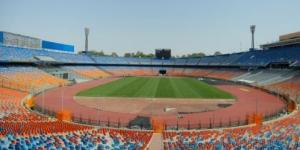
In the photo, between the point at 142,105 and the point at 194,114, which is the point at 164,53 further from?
the point at 194,114

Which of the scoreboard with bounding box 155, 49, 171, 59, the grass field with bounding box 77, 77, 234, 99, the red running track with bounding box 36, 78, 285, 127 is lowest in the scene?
the red running track with bounding box 36, 78, 285, 127

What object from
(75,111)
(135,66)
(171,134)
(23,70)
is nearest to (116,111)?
(75,111)

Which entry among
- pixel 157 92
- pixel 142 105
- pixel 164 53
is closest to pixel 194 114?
pixel 142 105

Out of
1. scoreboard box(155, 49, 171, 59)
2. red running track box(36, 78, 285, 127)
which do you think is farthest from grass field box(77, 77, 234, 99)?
scoreboard box(155, 49, 171, 59)

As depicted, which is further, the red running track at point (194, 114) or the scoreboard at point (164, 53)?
the scoreboard at point (164, 53)

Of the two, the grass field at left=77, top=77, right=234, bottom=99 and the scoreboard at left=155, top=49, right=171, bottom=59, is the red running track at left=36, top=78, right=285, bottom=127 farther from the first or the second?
the scoreboard at left=155, top=49, right=171, bottom=59

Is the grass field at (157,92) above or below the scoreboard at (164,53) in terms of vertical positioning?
below

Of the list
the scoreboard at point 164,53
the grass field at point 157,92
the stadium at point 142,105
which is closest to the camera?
the stadium at point 142,105

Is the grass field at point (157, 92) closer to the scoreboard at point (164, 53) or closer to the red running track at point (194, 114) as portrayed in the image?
the red running track at point (194, 114)

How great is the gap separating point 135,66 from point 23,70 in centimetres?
6975

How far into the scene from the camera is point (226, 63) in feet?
358

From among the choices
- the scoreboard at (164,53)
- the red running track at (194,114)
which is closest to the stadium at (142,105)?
the red running track at (194,114)

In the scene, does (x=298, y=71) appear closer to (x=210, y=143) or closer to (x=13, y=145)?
(x=210, y=143)

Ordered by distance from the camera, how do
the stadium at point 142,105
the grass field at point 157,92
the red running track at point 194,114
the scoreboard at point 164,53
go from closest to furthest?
the stadium at point 142,105
the red running track at point 194,114
the grass field at point 157,92
the scoreboard at point 164,53
